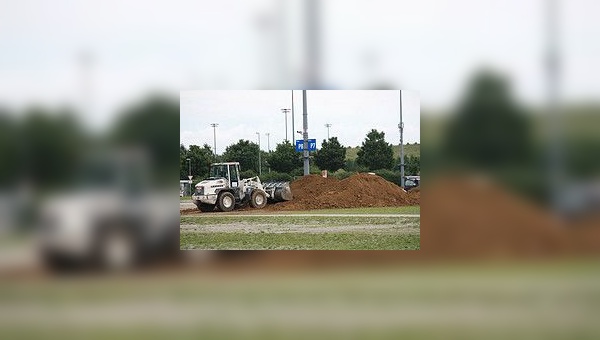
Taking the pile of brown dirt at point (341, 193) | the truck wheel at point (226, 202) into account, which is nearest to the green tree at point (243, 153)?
the truck wheel at point (226, 202)

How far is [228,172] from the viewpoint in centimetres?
1239

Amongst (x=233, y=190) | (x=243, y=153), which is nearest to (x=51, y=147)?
(x=243, y=153)

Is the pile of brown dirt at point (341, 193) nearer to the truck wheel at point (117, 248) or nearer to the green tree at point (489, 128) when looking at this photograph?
the green tree at point (489, 128)

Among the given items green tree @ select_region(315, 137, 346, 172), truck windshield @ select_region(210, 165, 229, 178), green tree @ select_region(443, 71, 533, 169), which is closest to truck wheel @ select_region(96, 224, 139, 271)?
truck windshield @ select_region(210, 165, 229, 178)

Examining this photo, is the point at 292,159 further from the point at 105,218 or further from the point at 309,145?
the point at 105,218

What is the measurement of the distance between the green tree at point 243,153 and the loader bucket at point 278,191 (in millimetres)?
383

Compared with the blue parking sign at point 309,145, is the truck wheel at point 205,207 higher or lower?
lower

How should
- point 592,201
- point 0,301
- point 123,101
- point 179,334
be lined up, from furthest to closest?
point 592,201
point 123,101
point 0,301
point 179,334

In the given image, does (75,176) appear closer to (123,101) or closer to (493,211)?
(123,101)

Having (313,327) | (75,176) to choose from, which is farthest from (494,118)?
(75,176)

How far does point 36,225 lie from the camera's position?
9695mm

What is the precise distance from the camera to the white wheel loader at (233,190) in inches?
485

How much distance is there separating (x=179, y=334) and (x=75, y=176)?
3024 mm

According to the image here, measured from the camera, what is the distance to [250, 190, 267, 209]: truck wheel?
12.6 metres
